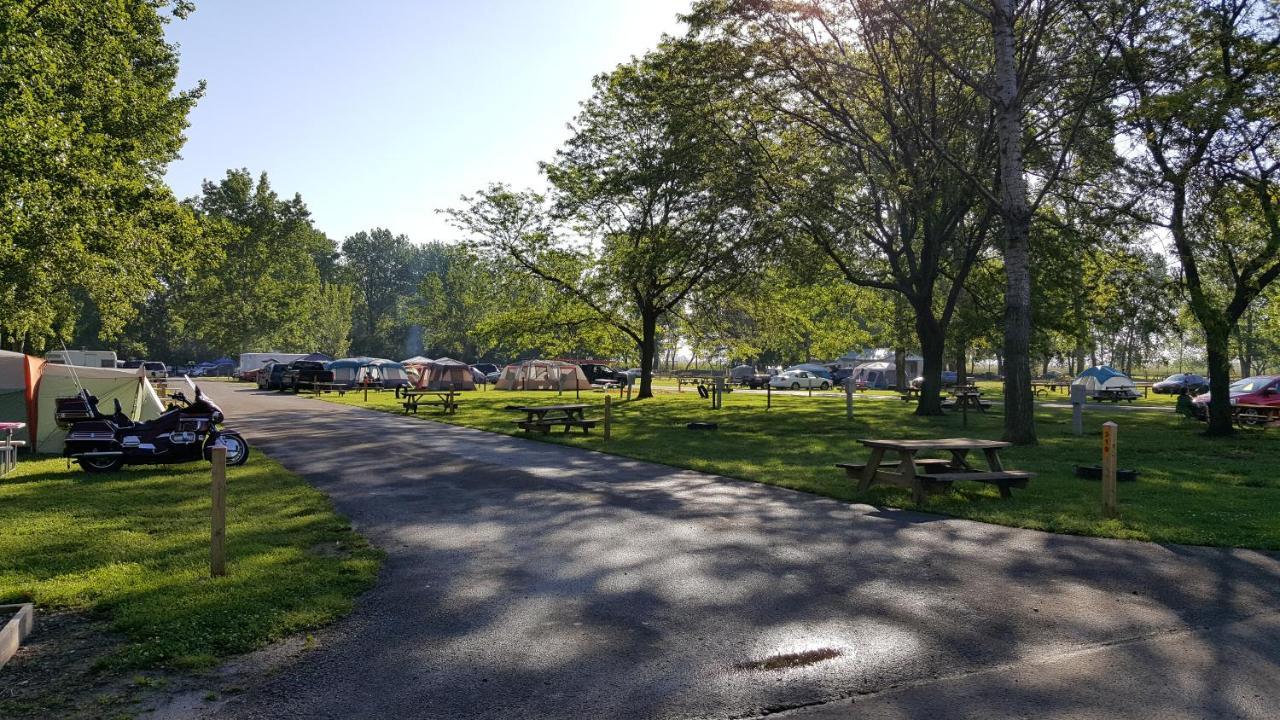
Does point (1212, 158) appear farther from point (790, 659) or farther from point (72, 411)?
point (72, 411)

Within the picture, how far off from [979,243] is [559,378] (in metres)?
30.1

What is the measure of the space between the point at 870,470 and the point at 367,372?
137 feet

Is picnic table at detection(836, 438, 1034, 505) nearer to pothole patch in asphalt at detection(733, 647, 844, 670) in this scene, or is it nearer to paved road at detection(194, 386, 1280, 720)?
paved road at detection(194, 386, 1280, 720)

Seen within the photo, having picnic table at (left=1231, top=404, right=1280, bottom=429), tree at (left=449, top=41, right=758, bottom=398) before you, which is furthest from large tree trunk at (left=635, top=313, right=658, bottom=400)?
picnic table at (left=1231, top=404, right=1280, bottom=429)

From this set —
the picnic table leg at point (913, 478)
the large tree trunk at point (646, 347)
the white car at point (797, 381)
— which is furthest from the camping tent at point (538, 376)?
the picnic table leg at point (913, 478)

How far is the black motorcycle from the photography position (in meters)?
12.1

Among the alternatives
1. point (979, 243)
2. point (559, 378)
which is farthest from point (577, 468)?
point (559, 378)

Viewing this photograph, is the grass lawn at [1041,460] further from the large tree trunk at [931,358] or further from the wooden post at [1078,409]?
the large tree trunk at [931,358]

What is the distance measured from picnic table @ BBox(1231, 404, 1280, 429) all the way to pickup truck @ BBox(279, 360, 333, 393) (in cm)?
4027

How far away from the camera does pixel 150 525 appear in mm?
8281

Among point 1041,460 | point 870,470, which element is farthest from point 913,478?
point 1041,460

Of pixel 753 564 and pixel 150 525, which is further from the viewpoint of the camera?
pixel 150 525

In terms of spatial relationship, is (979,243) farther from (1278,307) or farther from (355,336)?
(355,336)

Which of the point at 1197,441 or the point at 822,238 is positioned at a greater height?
the point at 822,238
